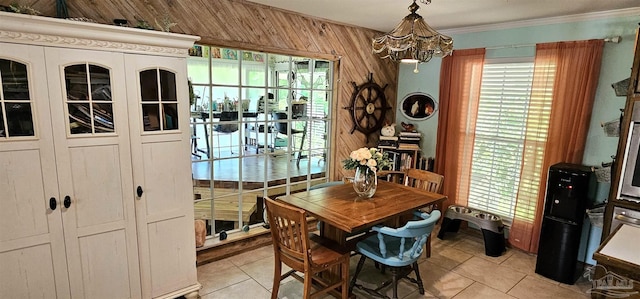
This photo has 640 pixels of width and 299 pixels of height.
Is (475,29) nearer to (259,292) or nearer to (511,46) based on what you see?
(511,46)

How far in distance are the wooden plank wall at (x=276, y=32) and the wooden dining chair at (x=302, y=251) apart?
1.68 meters

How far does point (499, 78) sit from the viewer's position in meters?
3.80

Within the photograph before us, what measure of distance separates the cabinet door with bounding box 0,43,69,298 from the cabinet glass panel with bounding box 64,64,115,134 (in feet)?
0.44

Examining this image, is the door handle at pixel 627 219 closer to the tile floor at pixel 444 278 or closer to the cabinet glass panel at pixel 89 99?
the tile floor at pixel 444 278

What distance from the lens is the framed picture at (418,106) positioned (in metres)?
4.46

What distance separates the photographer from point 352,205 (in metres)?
2.72

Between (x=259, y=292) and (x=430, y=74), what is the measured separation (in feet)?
10.9

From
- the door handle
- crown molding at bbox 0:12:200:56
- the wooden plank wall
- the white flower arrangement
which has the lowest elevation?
the door handle

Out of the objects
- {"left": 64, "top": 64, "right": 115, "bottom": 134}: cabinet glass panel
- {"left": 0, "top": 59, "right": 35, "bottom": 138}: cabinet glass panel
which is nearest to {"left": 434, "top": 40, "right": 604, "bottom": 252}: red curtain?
{"left": 64, "top": 64, "right": 115, "bottom": 134}: cabinet glass panel

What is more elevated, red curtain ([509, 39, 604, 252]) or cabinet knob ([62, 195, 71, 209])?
red curtain ([509, 39, 604, 252])

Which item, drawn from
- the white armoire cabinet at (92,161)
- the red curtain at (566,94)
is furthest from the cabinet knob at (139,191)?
the red curtain at (566,94)

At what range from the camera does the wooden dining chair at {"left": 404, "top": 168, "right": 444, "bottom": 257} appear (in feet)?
11.4

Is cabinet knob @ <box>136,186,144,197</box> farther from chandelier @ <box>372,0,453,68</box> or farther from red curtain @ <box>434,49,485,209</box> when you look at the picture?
red curtain @ <box>434,49,485,209</box>

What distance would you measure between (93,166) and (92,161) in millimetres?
33
